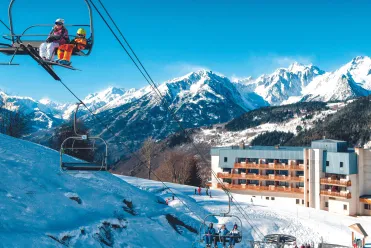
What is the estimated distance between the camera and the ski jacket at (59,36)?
952 centimetres

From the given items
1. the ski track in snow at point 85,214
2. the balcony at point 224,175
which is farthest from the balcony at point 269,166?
the ski track in snow at point 85,214

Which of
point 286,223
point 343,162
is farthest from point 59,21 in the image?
point 343,162

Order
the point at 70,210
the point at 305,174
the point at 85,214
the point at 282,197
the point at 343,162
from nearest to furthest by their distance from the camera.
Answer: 1. the point at 70,210
2. the point at 85,214
3. the point at 343,162
4. the point at 305,174
5. the point at 282,197

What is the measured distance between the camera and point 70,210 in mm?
28234

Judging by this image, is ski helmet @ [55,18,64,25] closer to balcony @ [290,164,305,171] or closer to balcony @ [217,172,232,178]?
balcony @ [290,164,305,171]

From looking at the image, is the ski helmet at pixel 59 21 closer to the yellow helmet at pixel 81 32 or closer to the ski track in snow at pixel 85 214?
the yellow helmet at pixel 81 32

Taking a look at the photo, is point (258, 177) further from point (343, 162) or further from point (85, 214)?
point (85, 214)

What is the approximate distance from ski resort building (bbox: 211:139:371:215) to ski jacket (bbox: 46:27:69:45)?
65.5 meters

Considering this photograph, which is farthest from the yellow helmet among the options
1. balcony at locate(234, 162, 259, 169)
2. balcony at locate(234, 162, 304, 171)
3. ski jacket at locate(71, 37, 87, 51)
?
balcony at locate(234, 162, 259, 169)

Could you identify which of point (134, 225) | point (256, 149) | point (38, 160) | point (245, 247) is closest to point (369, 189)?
point (256, 149)

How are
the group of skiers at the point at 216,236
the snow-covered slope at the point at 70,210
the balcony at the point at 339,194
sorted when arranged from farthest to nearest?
the balcony at the point at 339,194 < the snow-covered slope at the point at 70,210 < the group of skiers at the point at 216,236

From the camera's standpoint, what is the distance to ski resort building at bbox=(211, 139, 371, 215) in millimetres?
67250

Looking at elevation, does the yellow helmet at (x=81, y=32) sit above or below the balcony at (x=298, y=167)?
above

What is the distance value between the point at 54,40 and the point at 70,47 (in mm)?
429
